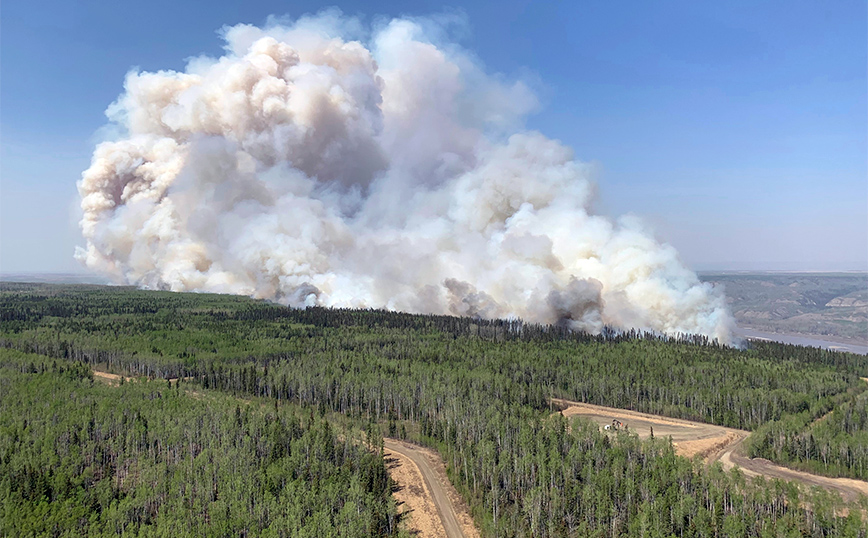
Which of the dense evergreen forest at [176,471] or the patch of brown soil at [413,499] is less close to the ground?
the dense evergreen forest at [176,471]

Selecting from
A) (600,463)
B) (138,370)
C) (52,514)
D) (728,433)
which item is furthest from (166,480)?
(728,433)

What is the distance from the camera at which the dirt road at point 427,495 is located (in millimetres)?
49906

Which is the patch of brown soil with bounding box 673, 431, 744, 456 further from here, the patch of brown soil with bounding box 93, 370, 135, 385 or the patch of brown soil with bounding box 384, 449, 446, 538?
the patch of brown soil with bounding box 93, 370, 135, 385

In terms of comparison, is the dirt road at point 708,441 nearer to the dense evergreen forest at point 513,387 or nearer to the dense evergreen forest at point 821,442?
the dense evergreen forest at point 821,442

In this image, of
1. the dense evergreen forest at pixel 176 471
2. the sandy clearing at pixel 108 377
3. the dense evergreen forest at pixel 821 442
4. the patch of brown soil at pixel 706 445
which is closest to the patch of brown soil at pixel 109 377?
the sandy clearing at pixel 108 377

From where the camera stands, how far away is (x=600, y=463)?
56.4 meters

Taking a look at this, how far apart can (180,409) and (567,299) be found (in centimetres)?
10827

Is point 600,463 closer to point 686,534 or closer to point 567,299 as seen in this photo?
point 686,534

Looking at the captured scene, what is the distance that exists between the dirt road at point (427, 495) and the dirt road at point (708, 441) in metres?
28.9

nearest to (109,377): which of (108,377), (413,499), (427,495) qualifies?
(108,377)

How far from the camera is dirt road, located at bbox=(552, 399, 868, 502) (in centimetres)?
6122

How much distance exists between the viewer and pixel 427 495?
184ft

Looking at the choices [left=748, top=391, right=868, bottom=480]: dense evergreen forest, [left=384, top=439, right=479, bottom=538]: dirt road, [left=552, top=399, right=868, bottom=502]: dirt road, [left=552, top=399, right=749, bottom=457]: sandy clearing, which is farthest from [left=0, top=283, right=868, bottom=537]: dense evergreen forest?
[left=552, top=399, right=868, bottom=502]: dirt road

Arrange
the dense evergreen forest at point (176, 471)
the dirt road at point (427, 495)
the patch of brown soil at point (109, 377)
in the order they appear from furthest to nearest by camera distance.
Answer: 1. the patch of brown soil at point (109, 377)
2. the dirt road at point (427, 495)
3. the dense evergreen forest at point (176, 471)
